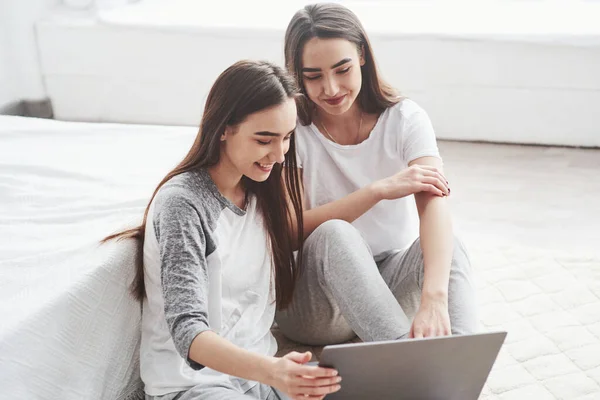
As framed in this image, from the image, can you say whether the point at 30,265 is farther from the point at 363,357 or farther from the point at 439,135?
the point at 439,135

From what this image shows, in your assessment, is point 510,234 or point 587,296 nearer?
point 587,296

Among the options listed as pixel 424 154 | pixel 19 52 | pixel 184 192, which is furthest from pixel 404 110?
pixel 19 52

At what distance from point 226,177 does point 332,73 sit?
32cm

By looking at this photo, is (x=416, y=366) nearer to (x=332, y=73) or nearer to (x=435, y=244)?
(x=435, y=244)

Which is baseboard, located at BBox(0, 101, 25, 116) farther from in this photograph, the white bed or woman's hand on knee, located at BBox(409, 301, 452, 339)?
woman's hand on knee, located at BBox(409, 301, 452, 339)

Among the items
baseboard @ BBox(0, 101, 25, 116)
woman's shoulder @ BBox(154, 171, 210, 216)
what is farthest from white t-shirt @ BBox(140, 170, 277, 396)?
baseboard @ BBox(0, 101, 25, 116)

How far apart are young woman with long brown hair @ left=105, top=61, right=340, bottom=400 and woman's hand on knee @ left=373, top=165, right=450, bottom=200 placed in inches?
6.7

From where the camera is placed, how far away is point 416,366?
3.65ft

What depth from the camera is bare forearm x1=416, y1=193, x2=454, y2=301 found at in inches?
50.7

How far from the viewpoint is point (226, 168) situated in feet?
4.10

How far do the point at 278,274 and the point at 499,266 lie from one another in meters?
0.83

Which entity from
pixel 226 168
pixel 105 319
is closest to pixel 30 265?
pixel 105 319

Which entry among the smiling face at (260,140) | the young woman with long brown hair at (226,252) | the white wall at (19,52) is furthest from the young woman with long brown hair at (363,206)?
the white wall at (19,52)

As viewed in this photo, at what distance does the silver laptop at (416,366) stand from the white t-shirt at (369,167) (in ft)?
1.34
